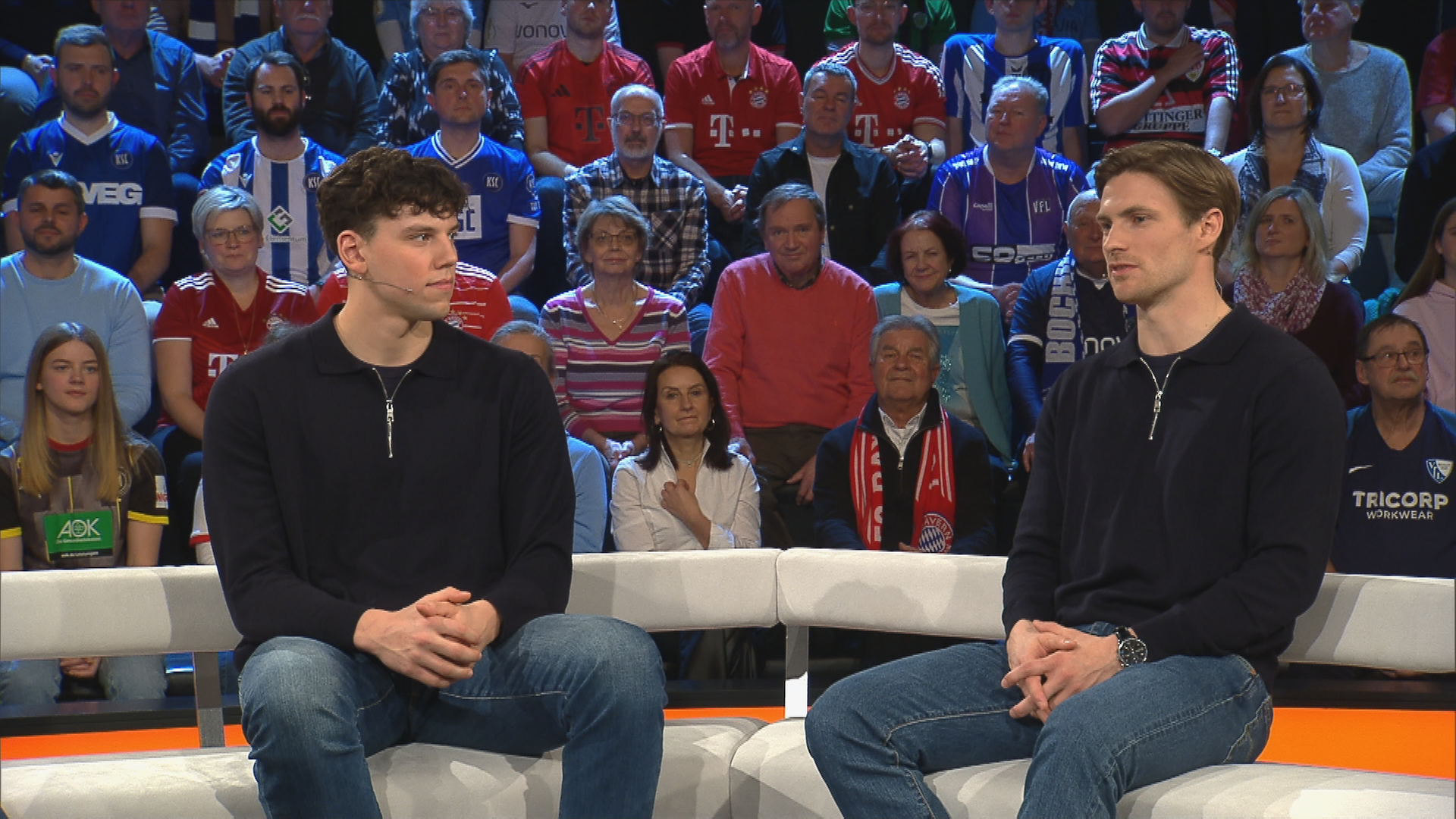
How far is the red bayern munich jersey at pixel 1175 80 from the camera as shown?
5.94 meters

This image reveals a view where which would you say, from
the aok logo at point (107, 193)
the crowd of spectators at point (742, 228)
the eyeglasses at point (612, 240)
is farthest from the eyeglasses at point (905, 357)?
the aok logo at point (107, 193)

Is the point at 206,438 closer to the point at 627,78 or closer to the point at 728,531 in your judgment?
the point at 728,531

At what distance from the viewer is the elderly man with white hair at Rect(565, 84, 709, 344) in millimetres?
5316

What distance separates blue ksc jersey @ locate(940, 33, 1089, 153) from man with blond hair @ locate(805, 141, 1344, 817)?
12.7 ft

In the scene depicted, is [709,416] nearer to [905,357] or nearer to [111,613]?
[905,357]

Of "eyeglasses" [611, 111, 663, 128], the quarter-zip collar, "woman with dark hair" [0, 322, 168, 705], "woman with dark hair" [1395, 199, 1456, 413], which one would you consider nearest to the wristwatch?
the quarter-zip collar

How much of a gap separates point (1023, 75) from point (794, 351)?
6.68ft

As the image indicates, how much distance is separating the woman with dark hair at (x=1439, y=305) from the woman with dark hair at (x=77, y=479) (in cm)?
386

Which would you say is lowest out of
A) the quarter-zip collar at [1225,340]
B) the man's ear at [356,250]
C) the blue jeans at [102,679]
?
the blue jeans at [102,679]

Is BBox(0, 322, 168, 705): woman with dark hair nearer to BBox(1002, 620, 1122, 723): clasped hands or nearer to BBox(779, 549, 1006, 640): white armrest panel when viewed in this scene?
BBox(779, 549, 1006, 640): white armrest panel

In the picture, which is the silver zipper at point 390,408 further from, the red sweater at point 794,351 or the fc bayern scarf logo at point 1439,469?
the fc bayern scarf logo at point 1439,469

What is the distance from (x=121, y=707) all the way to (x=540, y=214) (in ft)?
9.98

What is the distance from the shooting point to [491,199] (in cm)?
543

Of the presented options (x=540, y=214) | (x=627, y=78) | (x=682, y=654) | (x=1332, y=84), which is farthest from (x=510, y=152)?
(x=1332, y=84)
